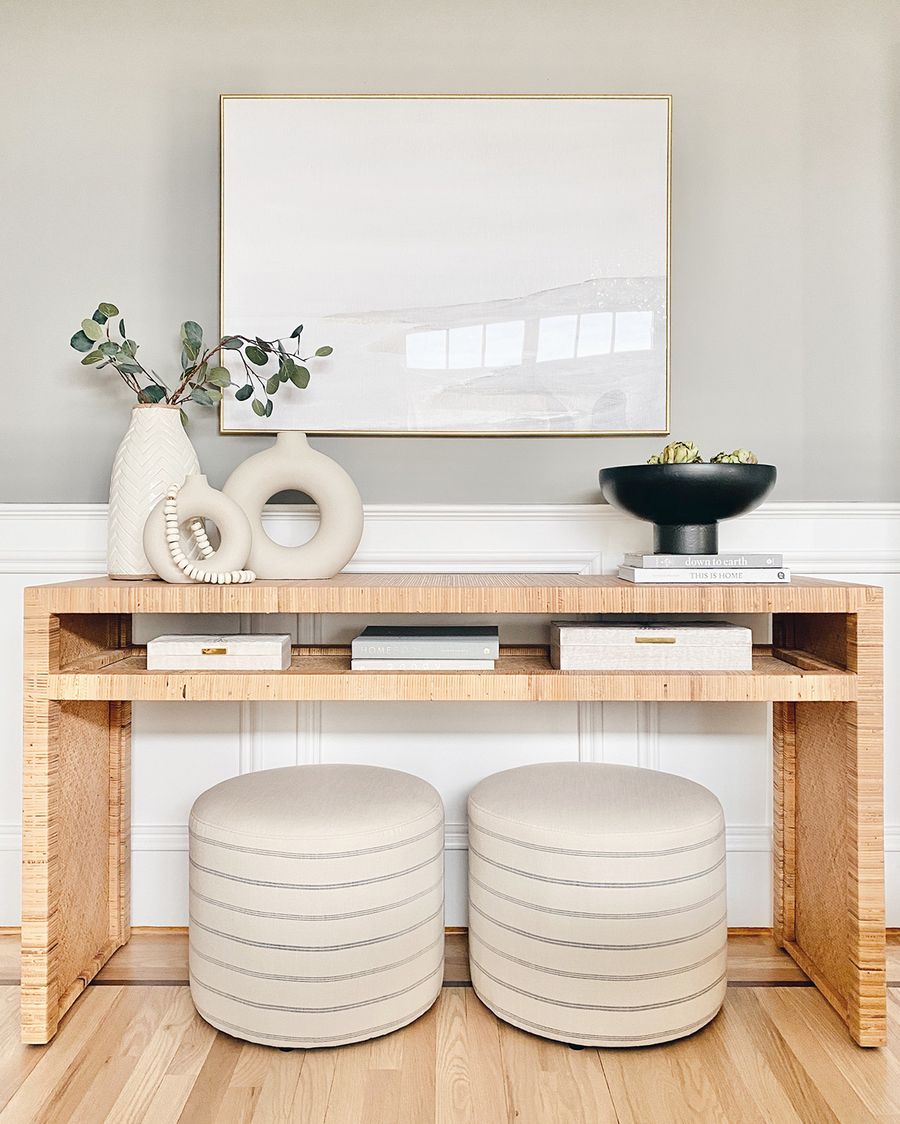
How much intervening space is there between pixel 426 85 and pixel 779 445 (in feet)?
3.89

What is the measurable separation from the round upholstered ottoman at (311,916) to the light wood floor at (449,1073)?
0.21 feet

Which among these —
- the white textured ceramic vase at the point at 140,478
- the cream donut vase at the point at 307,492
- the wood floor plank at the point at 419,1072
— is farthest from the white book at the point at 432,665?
the wood floor plank at the point at 419,1072

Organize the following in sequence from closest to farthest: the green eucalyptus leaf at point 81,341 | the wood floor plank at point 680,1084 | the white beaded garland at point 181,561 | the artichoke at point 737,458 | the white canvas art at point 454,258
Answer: the wood floor plank at point 680,1084 < the white beaded garland at point 181,561 < the artichoke at point 737,458 < the green eucalyptus leaf at point 81,341 < the white canvas art at point 454,258

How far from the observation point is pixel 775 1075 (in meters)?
1.46

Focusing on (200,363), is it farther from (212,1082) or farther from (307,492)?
(212,1082)

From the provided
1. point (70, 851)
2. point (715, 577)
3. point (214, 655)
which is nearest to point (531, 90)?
point (715, 577)

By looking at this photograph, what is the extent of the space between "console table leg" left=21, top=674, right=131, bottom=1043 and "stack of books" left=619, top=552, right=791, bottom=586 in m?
1.18

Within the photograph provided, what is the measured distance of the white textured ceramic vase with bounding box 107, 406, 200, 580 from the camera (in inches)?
69.4

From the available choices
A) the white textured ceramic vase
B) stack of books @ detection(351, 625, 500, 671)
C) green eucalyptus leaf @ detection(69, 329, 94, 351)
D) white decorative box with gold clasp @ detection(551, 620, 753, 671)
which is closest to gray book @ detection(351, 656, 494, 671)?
stack of books @ detection(351, 625, 500, 671)

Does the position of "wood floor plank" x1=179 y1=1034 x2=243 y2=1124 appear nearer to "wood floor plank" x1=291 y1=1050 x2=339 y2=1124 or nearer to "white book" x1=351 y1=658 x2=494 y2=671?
"wood floor plank" x1=291 y1=1050 x2=339 y2=1124

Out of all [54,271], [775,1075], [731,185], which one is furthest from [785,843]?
[54,271]

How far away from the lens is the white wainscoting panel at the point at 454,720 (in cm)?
202

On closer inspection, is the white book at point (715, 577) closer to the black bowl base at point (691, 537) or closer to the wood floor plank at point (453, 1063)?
the black bowl base at point (691, 537)

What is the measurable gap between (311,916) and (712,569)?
3.21 feet
